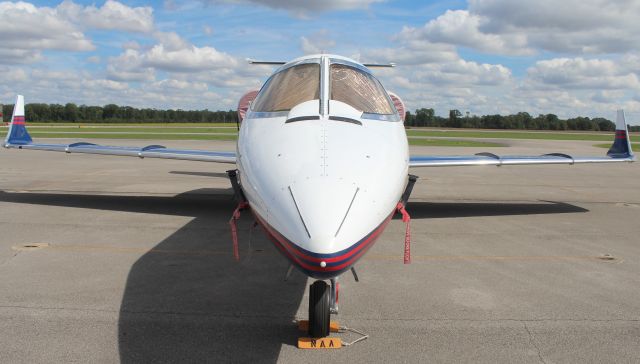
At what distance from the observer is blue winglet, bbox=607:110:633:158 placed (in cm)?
1230

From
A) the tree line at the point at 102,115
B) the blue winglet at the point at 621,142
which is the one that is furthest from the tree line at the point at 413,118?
the blue winglet at the point at 621,142

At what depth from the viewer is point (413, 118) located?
11238cm

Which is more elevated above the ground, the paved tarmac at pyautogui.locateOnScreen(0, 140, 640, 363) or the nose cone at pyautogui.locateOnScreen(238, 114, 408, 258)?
the nose cone at pyautogui.locateOnScreen(238, 114, 408, 258)

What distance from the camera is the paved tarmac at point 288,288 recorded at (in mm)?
4371

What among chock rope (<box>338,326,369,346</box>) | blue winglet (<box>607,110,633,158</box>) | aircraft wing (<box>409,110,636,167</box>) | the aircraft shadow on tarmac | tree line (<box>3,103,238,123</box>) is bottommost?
chock rope (<box>338,326,369,346</box>)

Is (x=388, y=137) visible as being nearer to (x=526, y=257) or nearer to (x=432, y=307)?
(x=432, y=307)

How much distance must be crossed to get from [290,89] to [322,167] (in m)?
1.92

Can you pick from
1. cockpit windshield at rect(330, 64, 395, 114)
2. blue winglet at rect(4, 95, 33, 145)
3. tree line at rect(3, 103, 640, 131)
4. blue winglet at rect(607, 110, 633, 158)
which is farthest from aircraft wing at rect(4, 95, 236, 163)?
tree line at rect(3, 103, 640, 131)

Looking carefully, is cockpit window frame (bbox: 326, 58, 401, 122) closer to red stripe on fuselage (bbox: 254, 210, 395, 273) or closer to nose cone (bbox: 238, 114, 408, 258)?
nose cone (bbox: 238, 114, 408, 258)

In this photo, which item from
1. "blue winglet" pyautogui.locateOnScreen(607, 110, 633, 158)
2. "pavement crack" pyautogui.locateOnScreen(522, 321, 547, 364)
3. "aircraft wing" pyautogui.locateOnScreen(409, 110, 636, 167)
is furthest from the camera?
"blue winglet" pyautogui.locateOnScreen(607, 110, 633, 158)

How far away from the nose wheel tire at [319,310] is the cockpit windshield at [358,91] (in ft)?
6.30

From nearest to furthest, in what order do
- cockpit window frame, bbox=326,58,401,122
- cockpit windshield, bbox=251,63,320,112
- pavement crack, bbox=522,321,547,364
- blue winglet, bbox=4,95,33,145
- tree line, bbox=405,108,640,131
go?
pavement crack, bbox=522,321,547,364, cockpit window frame, bbox=326,58,401,122, cockpit windshield, bbox=251,63,320,112, blue winglet, bbox=4,95,33,145, tree line, bbox=405,108,640,131

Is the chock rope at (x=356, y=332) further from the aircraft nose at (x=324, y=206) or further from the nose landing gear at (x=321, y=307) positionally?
the aircraft nose at (x=324, y=206)

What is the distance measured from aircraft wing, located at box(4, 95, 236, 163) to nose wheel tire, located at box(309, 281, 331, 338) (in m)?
5.91
